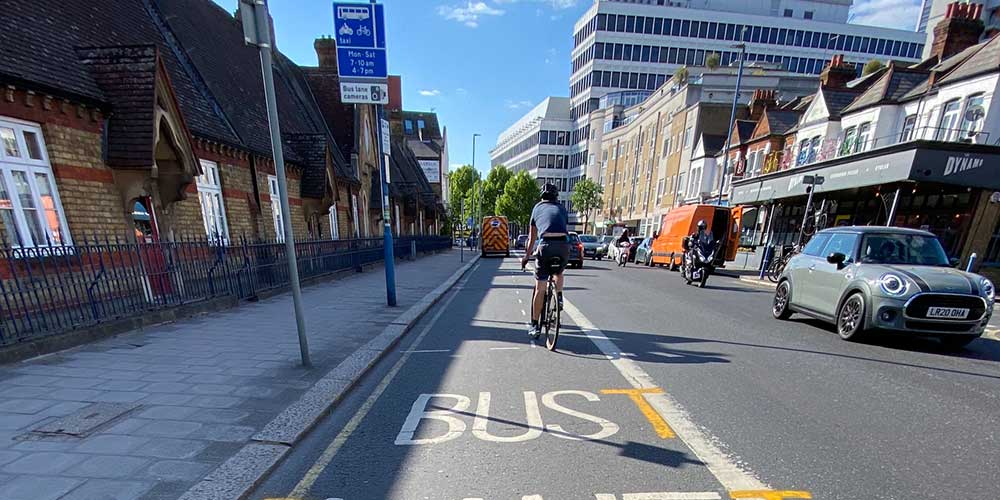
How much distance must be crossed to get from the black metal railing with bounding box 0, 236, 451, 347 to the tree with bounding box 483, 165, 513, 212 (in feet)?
164

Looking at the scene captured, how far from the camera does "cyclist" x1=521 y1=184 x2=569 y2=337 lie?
203 inches

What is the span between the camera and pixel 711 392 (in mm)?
3729

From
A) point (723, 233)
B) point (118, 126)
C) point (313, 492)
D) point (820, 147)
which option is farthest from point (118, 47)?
point (820, 147)

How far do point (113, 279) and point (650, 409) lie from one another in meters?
7.15

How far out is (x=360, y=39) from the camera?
663 cm

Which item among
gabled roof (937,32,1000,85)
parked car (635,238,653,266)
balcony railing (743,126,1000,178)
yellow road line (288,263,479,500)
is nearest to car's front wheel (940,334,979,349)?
yellow road line (288,263,479,500)

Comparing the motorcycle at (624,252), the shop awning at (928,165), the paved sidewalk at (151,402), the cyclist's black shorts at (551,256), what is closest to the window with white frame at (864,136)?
the shop awning at (928,165)

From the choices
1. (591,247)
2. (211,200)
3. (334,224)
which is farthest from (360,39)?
(591,247)

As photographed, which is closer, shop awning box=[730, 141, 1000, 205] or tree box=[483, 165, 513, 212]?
shop awning box=[730, 141, 1000, 205]

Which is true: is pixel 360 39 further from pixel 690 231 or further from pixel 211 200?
pixel 690 231

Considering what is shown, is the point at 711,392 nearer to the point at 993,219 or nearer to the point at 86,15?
the point at 86,15

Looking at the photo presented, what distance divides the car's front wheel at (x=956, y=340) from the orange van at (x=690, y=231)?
1021cm

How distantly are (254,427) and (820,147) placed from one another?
24.0 meters

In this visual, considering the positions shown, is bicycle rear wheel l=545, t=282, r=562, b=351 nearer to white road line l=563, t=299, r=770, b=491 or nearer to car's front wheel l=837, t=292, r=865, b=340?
white road line l=563, t=299, r=770, b=491
